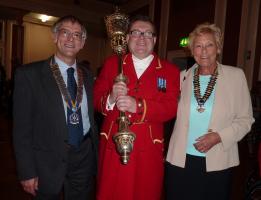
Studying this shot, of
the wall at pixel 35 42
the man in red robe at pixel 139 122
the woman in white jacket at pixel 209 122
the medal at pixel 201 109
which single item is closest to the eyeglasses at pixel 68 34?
the man in red robe at pixel 139 122

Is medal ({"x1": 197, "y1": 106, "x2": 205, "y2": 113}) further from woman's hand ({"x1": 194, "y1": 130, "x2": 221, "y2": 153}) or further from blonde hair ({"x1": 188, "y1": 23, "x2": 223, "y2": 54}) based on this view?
blonde hair ({"x1": 188, "y1": 23, "x2": 223, "y2": 54})

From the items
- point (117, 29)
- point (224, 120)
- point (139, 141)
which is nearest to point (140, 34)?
point (117, 29)

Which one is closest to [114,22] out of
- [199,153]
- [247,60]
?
[199,153]

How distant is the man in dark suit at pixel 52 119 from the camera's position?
181cm

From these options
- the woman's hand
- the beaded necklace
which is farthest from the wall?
the woman's hand

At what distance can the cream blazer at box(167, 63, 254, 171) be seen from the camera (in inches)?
74.6

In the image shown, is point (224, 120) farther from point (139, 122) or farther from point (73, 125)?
point (73, 125)

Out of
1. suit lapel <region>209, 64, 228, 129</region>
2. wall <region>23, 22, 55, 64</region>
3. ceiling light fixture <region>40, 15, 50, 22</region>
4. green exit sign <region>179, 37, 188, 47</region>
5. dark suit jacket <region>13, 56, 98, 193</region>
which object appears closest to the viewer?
dark suit jacket <region>13, 56, 98, 193</region>

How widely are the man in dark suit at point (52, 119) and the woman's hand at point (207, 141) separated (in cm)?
78

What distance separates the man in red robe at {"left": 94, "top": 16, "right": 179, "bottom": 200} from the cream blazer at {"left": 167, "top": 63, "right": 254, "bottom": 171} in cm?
12

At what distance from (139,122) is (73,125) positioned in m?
0.44

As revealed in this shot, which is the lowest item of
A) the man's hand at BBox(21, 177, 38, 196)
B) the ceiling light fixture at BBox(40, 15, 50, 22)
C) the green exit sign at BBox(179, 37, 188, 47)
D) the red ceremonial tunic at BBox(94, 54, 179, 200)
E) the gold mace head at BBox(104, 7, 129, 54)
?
the man's hand at BBox(21, 177, 38, 196)

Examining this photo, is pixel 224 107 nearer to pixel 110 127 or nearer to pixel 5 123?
pixel 110 127

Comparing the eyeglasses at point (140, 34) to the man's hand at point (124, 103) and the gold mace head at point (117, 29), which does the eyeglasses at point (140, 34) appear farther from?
the man's hand at point (124, 103)
